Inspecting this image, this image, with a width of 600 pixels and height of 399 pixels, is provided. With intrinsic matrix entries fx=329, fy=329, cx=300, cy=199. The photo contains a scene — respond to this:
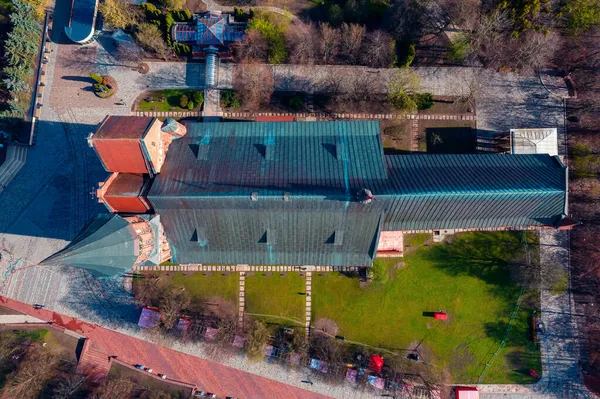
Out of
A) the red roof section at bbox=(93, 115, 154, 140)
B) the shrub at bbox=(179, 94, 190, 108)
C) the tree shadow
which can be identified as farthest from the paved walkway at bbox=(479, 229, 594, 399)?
the tree shadow

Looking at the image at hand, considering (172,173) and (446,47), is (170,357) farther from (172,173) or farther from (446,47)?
(446,47)

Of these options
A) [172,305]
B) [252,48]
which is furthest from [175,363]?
[252,48]

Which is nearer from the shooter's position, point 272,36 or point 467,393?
point 467,393

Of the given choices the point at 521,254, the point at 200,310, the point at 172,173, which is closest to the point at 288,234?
the point at 172,173

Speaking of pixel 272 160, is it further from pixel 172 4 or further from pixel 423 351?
pixel 423 351

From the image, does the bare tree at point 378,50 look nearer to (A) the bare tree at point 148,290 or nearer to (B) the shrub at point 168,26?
(B) the shrub at point 168,26
